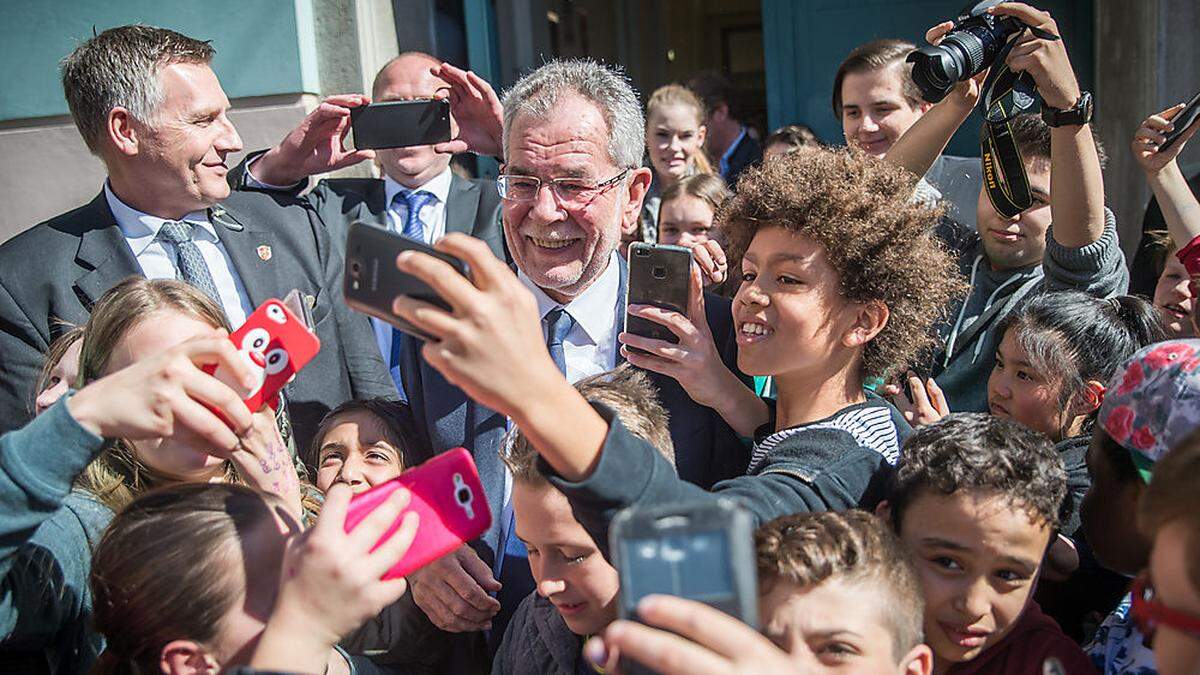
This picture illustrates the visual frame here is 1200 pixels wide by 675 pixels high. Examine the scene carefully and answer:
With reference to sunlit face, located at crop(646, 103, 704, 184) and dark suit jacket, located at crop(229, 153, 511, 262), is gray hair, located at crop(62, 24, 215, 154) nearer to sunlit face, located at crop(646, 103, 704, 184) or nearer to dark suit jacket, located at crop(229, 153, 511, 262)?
dark suit jacket, located at crop(229, 153, 511, 262)

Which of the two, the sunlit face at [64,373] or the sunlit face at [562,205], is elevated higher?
the sunlit face at [562,205]

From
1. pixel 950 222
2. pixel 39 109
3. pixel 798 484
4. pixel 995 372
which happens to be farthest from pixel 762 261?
pixel 39 109

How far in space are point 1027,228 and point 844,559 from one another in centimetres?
173

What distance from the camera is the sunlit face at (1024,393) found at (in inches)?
90.0

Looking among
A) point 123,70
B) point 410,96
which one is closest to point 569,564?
point 123,70

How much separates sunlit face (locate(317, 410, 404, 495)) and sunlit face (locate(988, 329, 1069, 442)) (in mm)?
1328

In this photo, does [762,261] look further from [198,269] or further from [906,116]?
[906,116]

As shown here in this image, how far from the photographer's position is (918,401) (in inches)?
89.4

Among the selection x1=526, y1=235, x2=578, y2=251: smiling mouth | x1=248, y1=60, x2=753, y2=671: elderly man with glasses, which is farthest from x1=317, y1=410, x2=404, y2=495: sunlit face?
x1=526, y1=235, x2=578, y2=251: smiling mouth

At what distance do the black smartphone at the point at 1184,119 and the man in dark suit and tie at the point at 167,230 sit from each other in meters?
2.08

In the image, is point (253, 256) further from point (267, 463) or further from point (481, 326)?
point (481, 326)

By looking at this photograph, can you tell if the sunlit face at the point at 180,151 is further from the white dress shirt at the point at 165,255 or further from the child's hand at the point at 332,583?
the child's hand at the point at 332,583

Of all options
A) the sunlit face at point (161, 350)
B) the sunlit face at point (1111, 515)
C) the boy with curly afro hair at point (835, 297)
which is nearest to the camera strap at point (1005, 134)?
the boy with curly afro hair at point (835, 297)

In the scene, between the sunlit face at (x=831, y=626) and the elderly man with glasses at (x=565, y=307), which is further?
the elderly man with glasses at (x=565, y=307)
